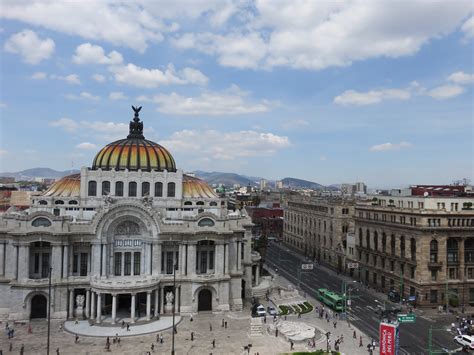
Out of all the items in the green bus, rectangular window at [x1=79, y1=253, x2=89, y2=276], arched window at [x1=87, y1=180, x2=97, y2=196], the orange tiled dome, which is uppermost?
the orange tiled dome

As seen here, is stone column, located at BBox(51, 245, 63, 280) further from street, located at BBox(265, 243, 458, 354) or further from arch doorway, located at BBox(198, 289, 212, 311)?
street, located at BBox(265, 243, 458, 354)

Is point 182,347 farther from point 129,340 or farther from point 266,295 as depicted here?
point 266,295

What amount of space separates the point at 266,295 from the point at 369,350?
29.6 meters

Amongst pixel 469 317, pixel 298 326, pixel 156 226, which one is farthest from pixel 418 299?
pixel 156 226

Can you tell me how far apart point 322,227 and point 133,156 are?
66.4 m

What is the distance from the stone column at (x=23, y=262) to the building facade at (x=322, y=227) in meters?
75.3

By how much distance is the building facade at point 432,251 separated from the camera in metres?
81.9

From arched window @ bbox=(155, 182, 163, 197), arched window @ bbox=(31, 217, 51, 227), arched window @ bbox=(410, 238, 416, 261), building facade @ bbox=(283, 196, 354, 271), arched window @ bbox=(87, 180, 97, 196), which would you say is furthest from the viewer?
building facade @ bbox=(283, 196, 354, 271)

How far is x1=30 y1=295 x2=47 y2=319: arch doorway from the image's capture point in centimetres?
6994

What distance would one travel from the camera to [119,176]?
3132 inches

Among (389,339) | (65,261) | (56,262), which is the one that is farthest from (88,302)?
(389,339)

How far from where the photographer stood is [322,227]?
5079 inches

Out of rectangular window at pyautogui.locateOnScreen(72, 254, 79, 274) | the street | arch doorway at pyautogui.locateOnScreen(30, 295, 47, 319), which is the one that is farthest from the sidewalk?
arch doorway at pyautogui.locateOnScreen(30, 295, 47, 319)

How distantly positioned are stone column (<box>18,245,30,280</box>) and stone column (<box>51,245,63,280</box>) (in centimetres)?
381
